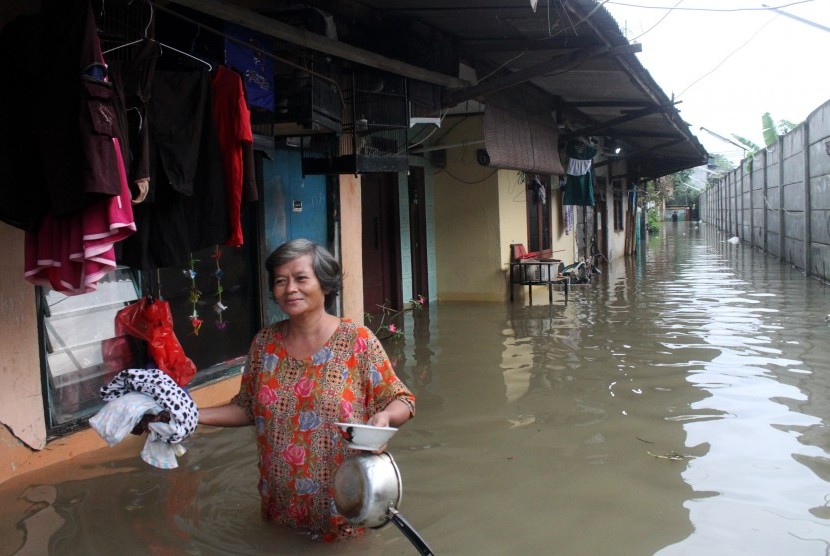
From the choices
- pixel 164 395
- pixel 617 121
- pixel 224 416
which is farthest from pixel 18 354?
→ pixel 617 121

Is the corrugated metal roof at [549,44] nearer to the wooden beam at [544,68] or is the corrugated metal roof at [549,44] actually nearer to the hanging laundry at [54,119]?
the wooden beam at [544,68]

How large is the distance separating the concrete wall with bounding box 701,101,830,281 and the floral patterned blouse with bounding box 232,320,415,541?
1219 centimetres

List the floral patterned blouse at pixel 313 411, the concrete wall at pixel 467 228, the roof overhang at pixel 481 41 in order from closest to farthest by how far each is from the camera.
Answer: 1. the floral patterned blouse at pixel 313 411
2. the roof overhang at pixel 481 41
3. the concrete wall at pixel 467 228

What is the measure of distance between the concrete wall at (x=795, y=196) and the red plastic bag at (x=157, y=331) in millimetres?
11898

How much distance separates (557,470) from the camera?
4449mm

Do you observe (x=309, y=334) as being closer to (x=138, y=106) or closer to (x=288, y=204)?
(x=138, y=106)

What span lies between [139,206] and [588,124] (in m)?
11.8

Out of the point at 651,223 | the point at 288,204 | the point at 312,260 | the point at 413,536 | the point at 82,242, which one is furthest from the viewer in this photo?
the point at 651,223

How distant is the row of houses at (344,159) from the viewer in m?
4.23

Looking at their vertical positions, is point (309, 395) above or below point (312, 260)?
below

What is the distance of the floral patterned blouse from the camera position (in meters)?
2.85

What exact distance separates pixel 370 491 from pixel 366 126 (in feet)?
14.4

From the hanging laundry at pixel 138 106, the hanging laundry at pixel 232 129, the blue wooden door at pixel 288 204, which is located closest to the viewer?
the hanging laundry at pixel 138 106

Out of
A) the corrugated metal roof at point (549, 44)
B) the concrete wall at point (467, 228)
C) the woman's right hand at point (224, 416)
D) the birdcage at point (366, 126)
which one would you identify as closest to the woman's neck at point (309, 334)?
the woman's right hand at point (224, 416)
